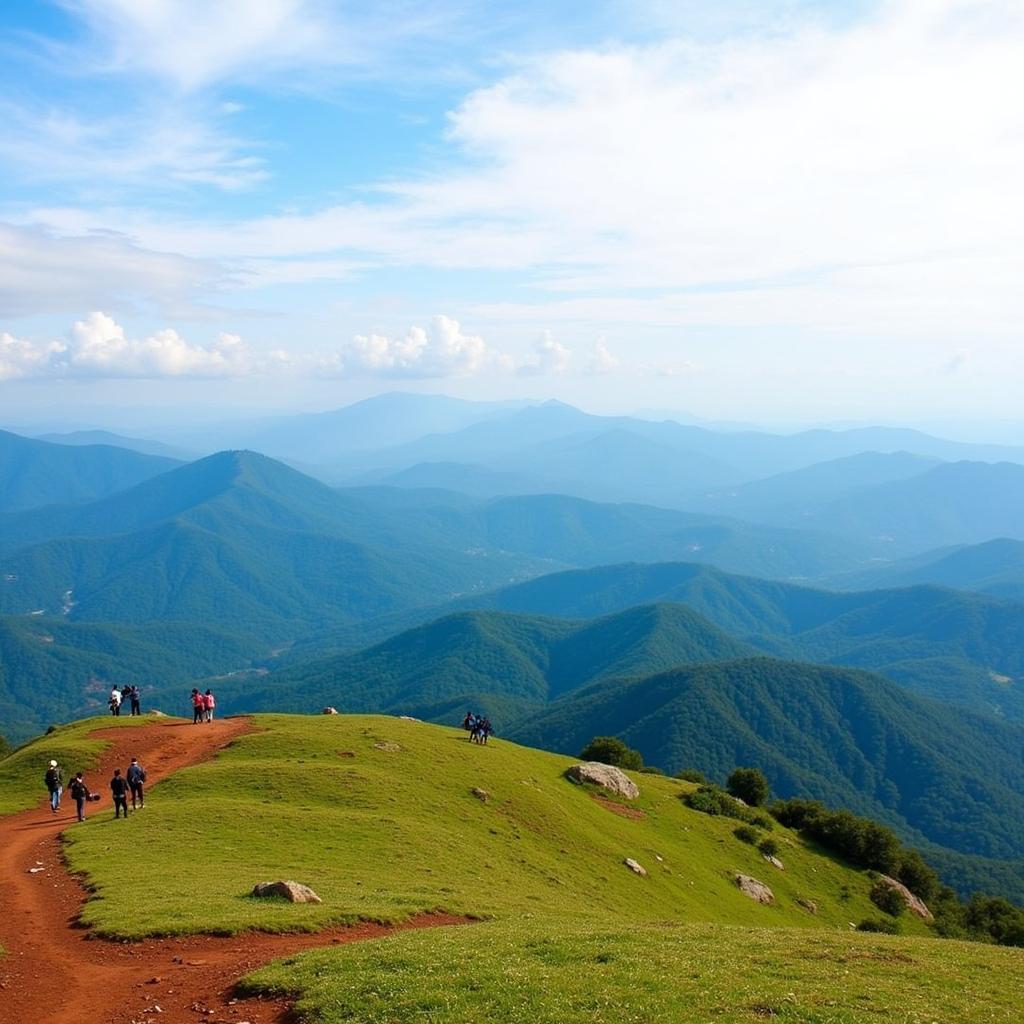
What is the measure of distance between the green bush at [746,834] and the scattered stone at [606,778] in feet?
30.9

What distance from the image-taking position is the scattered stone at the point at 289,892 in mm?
25656

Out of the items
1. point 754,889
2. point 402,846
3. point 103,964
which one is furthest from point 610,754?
point 103,964

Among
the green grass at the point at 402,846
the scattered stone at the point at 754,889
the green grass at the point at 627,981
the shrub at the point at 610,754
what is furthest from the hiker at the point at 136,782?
the shrub at the point at 610,754

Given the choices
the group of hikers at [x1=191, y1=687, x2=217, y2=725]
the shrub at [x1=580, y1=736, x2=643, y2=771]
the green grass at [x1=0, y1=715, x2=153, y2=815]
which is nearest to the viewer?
the green grass at [x1=0, y1=715, x2=153, y2=815]

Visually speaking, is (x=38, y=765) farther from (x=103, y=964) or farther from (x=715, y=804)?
(x=715, y=804)

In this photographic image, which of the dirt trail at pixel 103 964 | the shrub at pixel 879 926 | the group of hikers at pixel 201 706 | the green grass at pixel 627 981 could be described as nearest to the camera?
the green grass at pixel 627 981

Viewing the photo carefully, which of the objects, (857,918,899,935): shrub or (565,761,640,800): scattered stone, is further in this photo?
(565,761,640,800): scattered stone

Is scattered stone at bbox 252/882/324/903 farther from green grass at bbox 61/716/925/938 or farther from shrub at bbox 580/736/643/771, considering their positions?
shrub at bbox 580/736/643/771

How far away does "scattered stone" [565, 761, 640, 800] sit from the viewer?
5916 cm

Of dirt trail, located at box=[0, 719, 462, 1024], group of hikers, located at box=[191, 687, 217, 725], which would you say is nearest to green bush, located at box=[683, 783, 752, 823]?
group of hikers, located at box=[191, 687, 217, 725]

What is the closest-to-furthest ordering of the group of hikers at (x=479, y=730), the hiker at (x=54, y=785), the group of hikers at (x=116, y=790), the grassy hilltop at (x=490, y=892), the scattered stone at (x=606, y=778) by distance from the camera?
the grassy hilltop at (x=490, y=892), the group of hikers at (x=116, y=790), the hiker at (x=54, y=785), the group of hikers at (x=479, y=730), the scattered stone at (x=606, y=778)

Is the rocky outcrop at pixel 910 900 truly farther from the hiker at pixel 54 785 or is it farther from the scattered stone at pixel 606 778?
the hiker at pixel 54 785

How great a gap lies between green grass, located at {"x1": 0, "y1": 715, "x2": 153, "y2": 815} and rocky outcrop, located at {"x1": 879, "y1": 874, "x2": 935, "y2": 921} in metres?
65.1

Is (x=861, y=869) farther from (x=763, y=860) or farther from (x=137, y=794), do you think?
(x=137, y=794)
